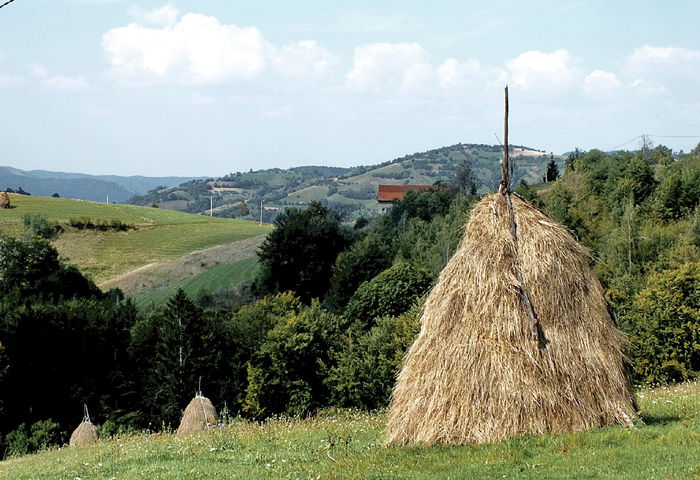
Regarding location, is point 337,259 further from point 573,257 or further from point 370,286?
point 573,257

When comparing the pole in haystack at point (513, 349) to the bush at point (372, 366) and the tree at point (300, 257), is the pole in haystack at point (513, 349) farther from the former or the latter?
the tree at point (300, 257)

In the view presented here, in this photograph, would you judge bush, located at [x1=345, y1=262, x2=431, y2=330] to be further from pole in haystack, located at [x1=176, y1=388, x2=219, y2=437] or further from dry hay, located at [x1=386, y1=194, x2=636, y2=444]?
dry hay, located at [x1=386, y1=194, x2=636, y2=444]

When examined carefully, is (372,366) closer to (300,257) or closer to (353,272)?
(353,272)

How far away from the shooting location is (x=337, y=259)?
82.8 meters

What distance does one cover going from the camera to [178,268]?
362ft

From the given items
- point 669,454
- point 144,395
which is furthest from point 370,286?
point 669,454

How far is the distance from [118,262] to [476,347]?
345 feet

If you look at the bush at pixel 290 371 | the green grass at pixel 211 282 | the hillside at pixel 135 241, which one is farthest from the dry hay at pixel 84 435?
the hillside at pixel 135 241

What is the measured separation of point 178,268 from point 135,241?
18992mm

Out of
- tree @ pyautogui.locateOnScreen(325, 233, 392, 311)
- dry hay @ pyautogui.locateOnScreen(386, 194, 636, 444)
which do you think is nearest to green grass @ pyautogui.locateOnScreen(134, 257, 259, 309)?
tree @ pyautogui.locateOnScreen(325, 233, 392, 311)

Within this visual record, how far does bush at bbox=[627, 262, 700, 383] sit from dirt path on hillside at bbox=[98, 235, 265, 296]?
6628 centimetres

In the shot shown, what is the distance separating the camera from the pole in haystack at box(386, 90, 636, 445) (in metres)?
13.5

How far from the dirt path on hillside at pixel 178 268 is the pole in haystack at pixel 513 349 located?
88.6 m

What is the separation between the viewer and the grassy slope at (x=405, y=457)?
11.3 m
